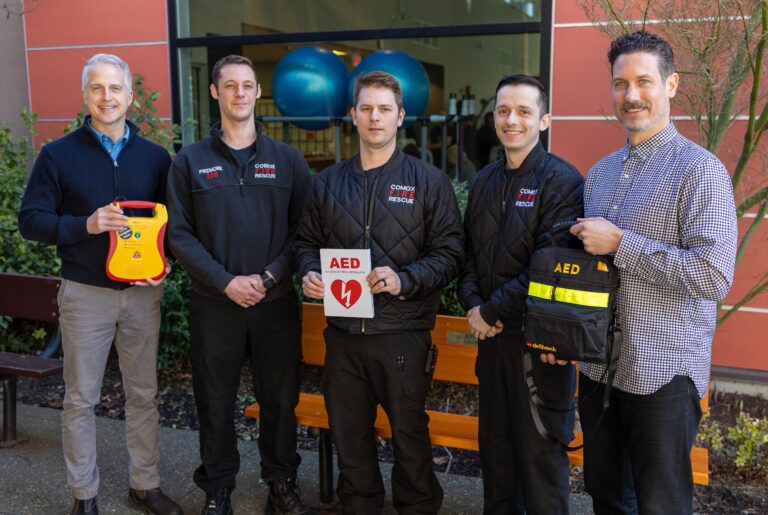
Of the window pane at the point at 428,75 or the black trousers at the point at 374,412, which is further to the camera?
the window pane at the point at 428,75

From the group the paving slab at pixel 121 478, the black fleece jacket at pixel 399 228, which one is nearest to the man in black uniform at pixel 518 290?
the black fleece jacket at pixel 399 228

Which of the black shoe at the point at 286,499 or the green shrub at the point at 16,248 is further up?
the green shrub at the point at 16,248

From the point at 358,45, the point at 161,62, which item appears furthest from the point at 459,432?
the point at 161,62

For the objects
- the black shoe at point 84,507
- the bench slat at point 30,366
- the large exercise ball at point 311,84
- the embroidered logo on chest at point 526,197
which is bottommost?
the black shoe at point 84,507

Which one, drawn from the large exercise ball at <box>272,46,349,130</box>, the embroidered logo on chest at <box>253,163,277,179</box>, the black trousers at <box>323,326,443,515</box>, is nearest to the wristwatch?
the black trousers at <box>323,326,443,515</box>

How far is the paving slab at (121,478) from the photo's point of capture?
3.82 m

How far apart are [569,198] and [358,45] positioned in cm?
492

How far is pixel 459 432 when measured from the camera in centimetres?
356

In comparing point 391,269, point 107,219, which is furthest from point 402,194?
point 107,219

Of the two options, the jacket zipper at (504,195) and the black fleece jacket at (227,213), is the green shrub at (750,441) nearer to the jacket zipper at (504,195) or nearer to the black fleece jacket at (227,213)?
the jacket zipper at (504,195)

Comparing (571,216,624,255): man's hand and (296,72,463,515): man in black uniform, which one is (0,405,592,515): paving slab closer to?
(296,72,463,515): man in black uniform

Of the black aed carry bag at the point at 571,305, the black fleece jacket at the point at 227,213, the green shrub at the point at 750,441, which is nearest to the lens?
the black aed carry bag at the point at 571,305

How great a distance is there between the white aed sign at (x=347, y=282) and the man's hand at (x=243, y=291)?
0.38m

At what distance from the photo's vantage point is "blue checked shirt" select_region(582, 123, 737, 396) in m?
2.45
